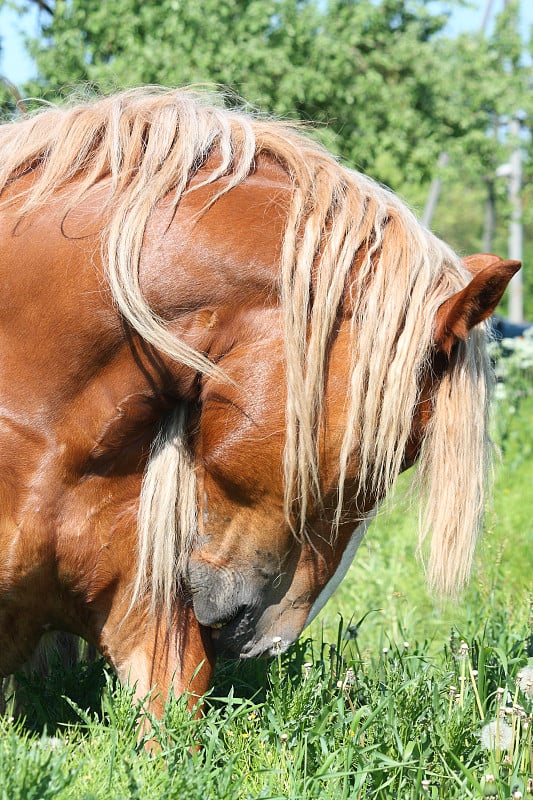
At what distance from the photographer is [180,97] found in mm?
2529

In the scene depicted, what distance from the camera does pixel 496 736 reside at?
2395mm

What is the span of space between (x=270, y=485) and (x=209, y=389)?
29cm

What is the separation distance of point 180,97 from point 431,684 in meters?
1.99

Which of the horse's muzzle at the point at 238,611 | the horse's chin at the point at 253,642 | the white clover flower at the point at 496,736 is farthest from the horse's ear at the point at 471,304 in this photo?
the white clover flower at the point at 496,736

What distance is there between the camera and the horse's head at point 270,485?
84.3 inches

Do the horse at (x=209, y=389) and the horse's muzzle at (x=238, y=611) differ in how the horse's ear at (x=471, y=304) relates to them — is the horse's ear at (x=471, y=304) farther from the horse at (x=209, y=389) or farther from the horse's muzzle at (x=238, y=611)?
the horse's muzzle at (x=238, y=611)

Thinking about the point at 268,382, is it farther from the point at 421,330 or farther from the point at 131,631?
the point at 131,631

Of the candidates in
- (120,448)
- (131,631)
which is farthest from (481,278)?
(131,631)

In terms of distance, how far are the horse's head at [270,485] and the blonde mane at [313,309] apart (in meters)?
0.03

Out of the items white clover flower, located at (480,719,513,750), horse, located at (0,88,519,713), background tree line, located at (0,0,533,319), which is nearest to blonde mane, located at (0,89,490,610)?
horse, located at (0,88,519,713)

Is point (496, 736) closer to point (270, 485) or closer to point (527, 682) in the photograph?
point (527, 682)

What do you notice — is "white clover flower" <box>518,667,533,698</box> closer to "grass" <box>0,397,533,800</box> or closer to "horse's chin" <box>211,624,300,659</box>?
"grass" <box>0,397,533,800</box>

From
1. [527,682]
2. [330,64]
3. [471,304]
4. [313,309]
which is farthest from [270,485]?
[330,64]

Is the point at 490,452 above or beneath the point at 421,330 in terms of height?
beneath
